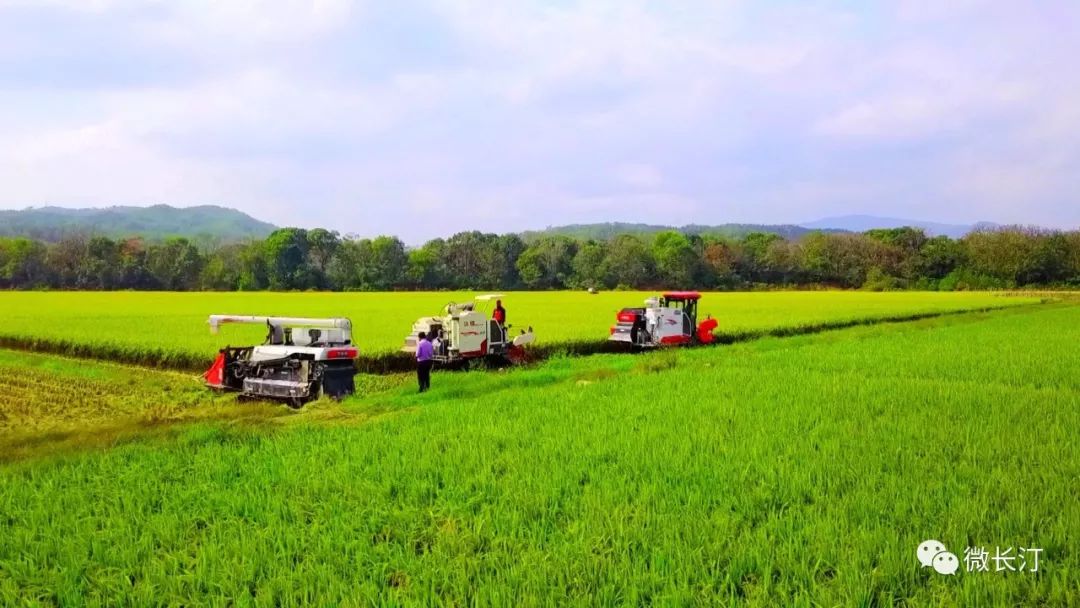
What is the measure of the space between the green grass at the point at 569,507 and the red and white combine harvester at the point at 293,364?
2530mm

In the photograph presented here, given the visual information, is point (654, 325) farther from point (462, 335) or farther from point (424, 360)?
point (424, 360)

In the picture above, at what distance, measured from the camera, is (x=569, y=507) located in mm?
5090

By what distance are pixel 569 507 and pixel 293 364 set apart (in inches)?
348

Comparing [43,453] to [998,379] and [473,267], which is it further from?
[473,267]

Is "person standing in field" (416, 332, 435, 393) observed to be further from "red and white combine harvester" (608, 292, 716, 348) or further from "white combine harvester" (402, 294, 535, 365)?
"red and white combine harvester" (608, 292, 716, 348)

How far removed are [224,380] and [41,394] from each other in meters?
4.20

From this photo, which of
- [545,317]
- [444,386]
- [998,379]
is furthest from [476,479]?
[545,317]

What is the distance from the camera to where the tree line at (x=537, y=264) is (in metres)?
73.4

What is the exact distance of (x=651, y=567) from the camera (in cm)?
397

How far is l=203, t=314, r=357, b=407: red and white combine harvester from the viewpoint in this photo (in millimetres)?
11906

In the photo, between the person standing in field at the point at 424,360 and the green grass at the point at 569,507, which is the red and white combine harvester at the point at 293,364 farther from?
the green grass at the point at 569,507

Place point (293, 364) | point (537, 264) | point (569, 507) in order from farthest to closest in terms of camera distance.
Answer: point (537, 264)
point (293, 364)
point (569, 507)

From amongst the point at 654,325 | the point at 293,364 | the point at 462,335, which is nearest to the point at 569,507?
the point at 293,364

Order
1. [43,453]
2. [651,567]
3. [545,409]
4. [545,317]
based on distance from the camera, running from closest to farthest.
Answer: [651,567]
[43,453]
[545,409]
[545,317]
